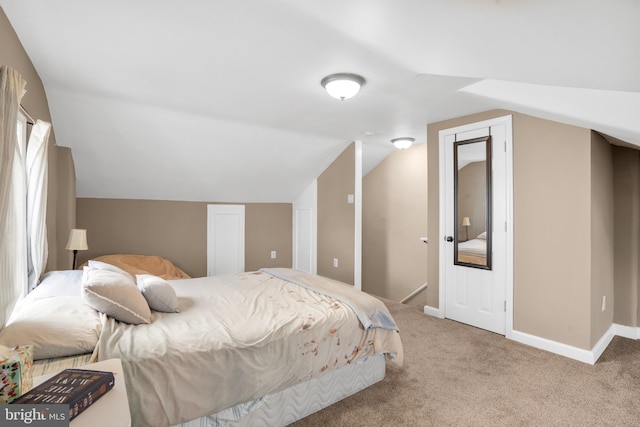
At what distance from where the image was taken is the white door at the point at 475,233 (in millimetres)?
3266

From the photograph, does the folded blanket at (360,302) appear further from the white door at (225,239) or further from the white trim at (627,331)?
the white trim at (627,331)

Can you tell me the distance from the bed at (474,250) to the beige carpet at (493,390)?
2.53ft

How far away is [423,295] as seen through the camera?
5.26 metres

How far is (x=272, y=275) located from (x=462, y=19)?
252 cm

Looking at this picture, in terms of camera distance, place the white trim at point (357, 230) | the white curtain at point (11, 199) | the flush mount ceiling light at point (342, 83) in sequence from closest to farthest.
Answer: the white curtain at point (11, 199), the flush mount ceiling light at point (342, 83), the white trim at point (357, 230)

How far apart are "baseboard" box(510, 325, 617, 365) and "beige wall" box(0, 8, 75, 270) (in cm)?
422

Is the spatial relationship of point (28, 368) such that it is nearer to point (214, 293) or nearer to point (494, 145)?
point (214, 293)

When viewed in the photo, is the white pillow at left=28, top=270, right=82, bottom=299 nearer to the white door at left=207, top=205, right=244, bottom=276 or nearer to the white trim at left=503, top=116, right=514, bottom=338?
the white door at left=207, top=205, right=244, bottom=276

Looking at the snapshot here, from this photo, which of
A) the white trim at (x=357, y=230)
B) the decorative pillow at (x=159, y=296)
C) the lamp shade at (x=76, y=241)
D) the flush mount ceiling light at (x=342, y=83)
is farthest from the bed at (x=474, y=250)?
the lamp shade at (x=76, y=241)

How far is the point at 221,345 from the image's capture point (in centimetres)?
170

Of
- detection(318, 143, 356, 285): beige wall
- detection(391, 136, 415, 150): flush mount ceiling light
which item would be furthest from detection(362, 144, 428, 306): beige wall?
detection(318, 143, 356, 285): beige wall

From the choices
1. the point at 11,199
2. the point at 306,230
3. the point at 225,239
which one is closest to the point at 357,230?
the point at 306,230

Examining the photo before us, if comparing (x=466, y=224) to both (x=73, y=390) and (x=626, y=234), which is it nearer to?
(x=626, y=234)

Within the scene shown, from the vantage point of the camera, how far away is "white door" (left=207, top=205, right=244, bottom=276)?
5043 millimetres
